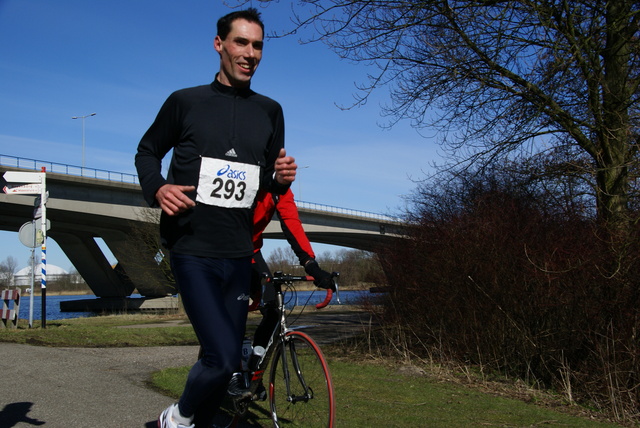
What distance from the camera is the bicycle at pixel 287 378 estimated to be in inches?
144

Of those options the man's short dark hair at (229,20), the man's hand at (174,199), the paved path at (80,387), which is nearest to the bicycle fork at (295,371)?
the paved path at (80,387)

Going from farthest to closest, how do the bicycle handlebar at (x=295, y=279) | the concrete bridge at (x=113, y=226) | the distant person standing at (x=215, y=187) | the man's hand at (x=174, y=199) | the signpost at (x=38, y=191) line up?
the concrete bridge at (x=113, y=226) < the signpost at (x=38, y=191) < the bicycle handlebar at (x=295, y=279) < the distant person standing at (x=215, y=187) < the man's hand at (x=174, y=199)

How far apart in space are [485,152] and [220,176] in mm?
7433

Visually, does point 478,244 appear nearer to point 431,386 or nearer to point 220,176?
point 431,386

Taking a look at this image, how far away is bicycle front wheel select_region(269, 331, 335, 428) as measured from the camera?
3605mm

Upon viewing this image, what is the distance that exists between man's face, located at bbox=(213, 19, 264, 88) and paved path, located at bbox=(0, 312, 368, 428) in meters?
1.54

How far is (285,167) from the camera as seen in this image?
126 inches

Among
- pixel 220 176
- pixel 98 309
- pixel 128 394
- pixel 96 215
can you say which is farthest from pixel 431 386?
pixel 98 309

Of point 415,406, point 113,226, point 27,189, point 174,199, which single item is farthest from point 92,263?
point 174,199

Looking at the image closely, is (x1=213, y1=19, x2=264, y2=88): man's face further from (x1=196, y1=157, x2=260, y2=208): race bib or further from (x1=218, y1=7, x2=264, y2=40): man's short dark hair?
(x1=196, y1=157, x2=260, y2=208): race bib

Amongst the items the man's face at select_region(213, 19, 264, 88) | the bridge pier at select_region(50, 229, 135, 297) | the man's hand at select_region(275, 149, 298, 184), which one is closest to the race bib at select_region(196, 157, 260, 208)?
the man's hand at select_region(275, 149, 298, 184)

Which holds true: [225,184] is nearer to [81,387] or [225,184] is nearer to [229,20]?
[229,20]

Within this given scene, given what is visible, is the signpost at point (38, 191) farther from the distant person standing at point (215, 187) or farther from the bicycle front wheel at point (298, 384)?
the distant person standing at point (215, 187)

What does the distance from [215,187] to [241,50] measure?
71 centimetres
